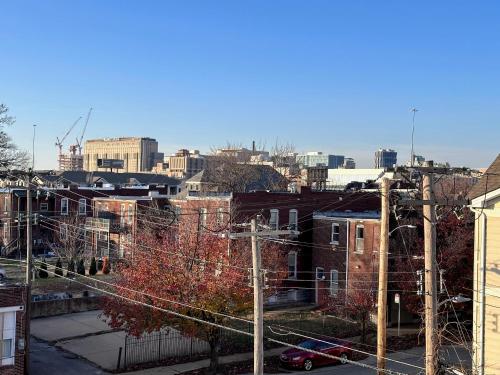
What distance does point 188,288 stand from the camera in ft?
81.5

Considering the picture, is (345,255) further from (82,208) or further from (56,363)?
(82,208)

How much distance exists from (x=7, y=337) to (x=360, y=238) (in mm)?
23115

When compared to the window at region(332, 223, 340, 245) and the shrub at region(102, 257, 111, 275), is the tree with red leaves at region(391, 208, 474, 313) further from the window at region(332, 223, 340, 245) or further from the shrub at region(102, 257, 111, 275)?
the shrub at region(102, 257, 111, 275)

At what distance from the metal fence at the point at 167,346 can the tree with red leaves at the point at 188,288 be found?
236cm

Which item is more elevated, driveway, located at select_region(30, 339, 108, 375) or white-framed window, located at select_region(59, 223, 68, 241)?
white-framed window, located at select_region(59, 223, 68, 241)

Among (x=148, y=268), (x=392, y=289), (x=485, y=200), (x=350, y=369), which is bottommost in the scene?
(x=350, y=369)

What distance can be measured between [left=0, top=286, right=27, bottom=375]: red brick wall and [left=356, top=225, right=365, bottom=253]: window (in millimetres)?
21938

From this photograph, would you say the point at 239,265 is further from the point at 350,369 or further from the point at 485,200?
the point at 485,200

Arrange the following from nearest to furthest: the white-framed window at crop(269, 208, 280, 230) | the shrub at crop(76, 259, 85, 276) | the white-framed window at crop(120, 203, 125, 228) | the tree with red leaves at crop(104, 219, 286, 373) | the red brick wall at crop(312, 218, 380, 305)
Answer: the tree with red leaves at crop(104, 219, 286, 373) → the red brick wall at crop(312, 218, 380, 305) → the white-framed window at crop(269, 208, 280, 230) → the shrub at crop(76, 259, 85, 276) → the white-framed window at crop(120, 203, 125, 228)

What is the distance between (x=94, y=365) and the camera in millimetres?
27297

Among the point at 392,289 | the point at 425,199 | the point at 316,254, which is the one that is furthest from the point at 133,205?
the point at 425,199

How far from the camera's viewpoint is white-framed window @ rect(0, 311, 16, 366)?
807 inches

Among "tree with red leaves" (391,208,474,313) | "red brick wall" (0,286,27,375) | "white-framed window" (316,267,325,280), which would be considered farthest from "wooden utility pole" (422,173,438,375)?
"white-framed window" (316,267,325,280)

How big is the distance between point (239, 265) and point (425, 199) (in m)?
14.1
